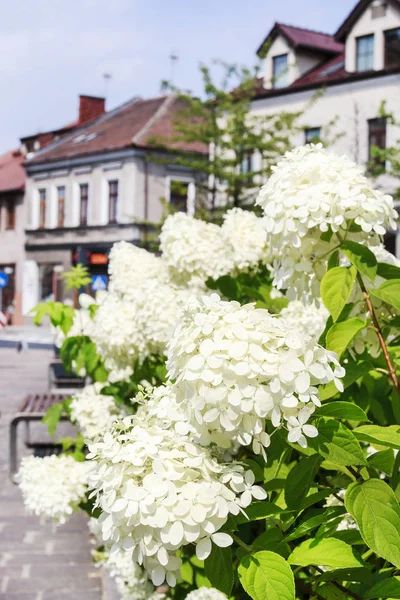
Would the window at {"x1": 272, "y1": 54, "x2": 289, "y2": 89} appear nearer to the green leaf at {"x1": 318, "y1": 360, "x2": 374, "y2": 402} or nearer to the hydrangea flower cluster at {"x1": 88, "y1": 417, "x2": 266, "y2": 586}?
the green leaf at {"x1": 318, "y1": 360, "x2": 374, "y2": 402}

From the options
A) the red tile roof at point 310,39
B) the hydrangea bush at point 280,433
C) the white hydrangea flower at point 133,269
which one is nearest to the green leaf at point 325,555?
the hydrangea bush at point 280,433

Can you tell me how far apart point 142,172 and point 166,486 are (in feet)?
117

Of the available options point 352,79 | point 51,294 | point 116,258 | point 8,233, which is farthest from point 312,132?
point 116,258

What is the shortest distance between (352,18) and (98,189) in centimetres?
1577

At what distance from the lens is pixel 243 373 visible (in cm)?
142

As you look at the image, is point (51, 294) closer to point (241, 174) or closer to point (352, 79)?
point (241, 174)

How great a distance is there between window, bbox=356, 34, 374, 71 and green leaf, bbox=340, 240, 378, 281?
27102mm

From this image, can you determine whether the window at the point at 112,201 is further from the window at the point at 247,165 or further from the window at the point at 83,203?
the window at the point at 247,165

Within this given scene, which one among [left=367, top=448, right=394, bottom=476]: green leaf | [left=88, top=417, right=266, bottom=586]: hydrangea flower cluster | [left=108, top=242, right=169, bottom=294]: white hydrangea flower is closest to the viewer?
[left=88, top=417, right=266, bottom=586]: hydrangea flower cluster

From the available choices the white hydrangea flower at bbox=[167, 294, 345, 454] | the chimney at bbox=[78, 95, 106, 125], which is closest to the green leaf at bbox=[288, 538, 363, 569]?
the white hydrangea flower at bbox=[167, 294, 345, 454]

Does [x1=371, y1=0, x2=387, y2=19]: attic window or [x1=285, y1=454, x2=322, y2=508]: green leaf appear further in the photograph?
[x1=371, y1=0, x2=387, y2=19]: attic window

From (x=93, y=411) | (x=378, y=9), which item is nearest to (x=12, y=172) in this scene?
(x=378, y=9)

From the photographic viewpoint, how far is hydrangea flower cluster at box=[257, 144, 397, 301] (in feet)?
6.88

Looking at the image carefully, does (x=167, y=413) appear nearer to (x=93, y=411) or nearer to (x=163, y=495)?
(x=163, y=495)
